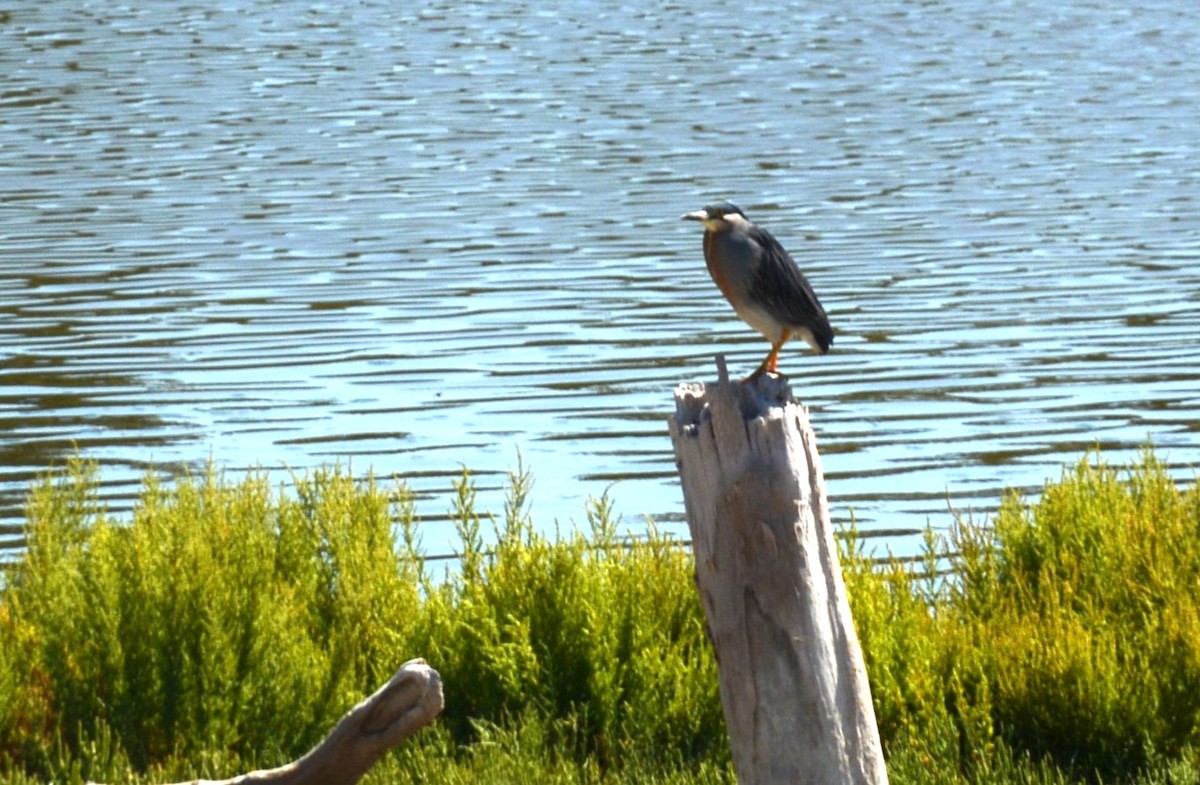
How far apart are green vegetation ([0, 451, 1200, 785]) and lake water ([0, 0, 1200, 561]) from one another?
7.54ft

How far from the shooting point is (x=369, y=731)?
711 centimetres

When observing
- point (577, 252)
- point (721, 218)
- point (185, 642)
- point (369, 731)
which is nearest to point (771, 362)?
point (721, 218)

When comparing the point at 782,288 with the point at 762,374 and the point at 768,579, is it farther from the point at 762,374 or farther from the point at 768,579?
the point at 768,579

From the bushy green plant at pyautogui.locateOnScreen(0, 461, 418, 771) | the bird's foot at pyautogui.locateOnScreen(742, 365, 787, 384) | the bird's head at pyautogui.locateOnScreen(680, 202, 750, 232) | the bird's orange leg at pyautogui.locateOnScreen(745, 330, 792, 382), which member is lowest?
the bushy green plant at pyautogui.locateOnScreen(0, 461, 418, 771)

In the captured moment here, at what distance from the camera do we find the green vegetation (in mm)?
8219

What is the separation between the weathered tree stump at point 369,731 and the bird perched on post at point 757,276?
1.76m

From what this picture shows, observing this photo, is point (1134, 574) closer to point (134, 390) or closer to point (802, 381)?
point (802, 381)

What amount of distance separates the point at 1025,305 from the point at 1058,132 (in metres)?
9.12

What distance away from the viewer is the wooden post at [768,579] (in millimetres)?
6414

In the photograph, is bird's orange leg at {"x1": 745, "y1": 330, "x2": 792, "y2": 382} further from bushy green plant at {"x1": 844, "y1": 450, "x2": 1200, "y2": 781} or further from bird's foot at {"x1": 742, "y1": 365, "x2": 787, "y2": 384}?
bushy green plant at {"x1": 844, "y1": 450, "x2": 1200, "y2": 781}

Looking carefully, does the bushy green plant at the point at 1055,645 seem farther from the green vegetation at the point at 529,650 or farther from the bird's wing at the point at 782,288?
the bird's wing at the point at 782,288

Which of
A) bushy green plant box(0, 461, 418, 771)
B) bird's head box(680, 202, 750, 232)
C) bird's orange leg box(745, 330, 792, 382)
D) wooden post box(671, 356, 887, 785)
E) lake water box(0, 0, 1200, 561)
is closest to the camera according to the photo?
wooden post box(671, 356, 887, 785)

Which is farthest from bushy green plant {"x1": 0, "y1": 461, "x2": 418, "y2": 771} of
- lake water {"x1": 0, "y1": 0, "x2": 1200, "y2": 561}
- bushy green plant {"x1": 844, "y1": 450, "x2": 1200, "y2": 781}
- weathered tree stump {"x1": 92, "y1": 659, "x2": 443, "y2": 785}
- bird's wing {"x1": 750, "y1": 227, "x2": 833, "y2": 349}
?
lake water {"x1": 0, "y1": 0, "x2": 1200, "y2": 561}

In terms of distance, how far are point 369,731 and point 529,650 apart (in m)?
1.67
